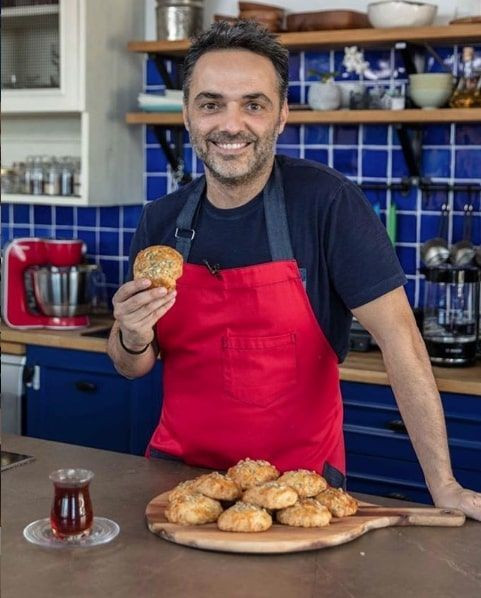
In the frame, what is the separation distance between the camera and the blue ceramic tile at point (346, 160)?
3.96 m

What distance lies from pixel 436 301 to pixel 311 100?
35.8 inches

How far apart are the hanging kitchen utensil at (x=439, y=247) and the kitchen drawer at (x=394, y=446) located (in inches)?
25.8

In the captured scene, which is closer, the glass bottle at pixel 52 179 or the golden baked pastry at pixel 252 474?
the golden baked pastry at pixel 252 474

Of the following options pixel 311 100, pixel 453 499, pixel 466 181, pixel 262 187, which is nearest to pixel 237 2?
pixel 311 100

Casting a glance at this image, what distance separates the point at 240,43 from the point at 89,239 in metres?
2.48

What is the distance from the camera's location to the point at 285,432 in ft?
7.18

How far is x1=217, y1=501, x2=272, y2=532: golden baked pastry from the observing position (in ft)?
5.39

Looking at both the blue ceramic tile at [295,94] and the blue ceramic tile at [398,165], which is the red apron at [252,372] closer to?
the blue ceramic tile at [398,165]

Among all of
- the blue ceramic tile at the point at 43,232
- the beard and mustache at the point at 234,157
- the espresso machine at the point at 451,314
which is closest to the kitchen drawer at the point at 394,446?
the espresso machine at the point at 451,314

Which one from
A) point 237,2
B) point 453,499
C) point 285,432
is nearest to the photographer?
point 453,499

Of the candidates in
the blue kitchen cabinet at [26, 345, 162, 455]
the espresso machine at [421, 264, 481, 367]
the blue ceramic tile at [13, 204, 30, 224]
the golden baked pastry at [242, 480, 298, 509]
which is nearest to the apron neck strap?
the golden baked pastry at [242, 480, 298, 509]

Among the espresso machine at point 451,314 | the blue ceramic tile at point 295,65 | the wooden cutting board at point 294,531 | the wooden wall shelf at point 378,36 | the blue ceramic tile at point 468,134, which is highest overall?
the wooden wall shelf at point 378,36

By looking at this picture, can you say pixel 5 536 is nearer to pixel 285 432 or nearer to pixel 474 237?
pixel 285 432

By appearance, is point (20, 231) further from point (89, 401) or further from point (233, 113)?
point (233, 113)
